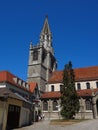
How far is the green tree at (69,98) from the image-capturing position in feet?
104

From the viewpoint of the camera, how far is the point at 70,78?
3434cm

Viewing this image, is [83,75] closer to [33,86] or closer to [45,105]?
[45,105]

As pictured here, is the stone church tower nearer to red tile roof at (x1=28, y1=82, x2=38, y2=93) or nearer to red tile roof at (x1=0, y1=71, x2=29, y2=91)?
red tile roof at (x1=28, y1=82, x2=38, y2=93)

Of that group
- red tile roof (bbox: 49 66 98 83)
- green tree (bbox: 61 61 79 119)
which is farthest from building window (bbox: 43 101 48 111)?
green tree (bbox: 61 61 79 119)

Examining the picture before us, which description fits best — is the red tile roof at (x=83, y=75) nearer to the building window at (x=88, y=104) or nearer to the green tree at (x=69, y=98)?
the building window at (x=88, y=104)

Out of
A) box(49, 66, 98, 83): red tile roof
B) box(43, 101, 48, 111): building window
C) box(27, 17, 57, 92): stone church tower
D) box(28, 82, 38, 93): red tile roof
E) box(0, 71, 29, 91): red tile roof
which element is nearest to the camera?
box(0, 71, 29, 91): red tile roof

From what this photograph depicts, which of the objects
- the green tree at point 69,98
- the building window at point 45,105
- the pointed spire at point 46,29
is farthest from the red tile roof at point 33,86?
the pointed spire at point 46,29

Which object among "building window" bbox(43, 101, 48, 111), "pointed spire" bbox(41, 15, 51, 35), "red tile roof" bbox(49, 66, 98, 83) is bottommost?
"building window" bbox(43, 101, 48, 111)

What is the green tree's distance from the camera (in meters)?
31.8

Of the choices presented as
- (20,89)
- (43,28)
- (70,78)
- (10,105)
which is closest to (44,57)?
(43,28)

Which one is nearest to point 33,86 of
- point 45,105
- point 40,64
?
point 45,105

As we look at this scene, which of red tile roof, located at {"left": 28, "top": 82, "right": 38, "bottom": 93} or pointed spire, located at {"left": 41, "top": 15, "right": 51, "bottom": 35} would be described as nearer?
red tile roof, located at {"left": 28, "top": 82, "right": 38, "bottom": 93}

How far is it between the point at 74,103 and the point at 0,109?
17.3 m

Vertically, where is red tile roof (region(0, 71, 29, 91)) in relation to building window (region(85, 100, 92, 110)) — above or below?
above
